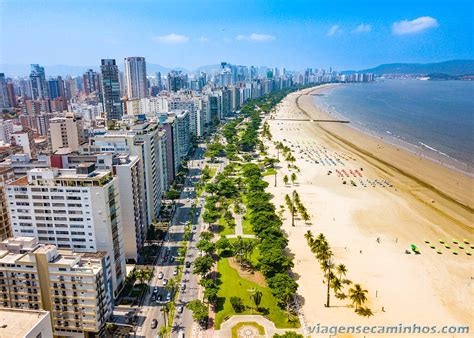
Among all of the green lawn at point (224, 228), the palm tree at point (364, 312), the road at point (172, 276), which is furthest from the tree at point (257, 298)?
the green lawn at point (224, 228)

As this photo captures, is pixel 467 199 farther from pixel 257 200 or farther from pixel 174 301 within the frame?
pixel 174 301

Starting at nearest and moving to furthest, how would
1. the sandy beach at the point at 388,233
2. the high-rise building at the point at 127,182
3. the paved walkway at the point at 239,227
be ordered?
the sandy beach at the point at 388,233 < the high-rise building at the point at 127,182 < the paved walkway at the point at 239,227

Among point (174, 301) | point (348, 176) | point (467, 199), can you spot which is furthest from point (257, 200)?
point (467, 199)

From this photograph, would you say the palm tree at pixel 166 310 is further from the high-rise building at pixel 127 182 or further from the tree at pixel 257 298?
the high-rise building at pixel 127 182

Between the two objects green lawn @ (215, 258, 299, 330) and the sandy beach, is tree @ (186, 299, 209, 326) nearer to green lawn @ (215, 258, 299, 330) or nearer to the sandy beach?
green lawn @ (215, 258, 299, 330)

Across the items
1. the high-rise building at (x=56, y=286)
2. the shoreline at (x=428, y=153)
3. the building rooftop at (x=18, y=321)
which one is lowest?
the shoreline at (x=428, y=153)

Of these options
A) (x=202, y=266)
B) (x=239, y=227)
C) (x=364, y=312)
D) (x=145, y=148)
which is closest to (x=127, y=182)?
(x=145, y=148)

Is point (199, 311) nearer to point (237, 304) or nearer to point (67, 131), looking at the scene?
point (237, 304)
